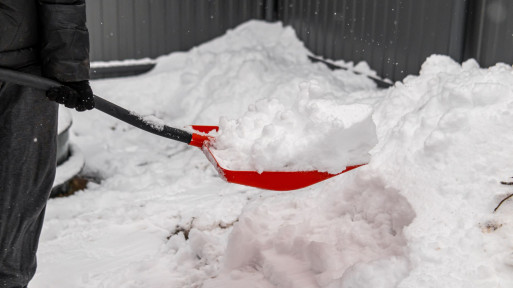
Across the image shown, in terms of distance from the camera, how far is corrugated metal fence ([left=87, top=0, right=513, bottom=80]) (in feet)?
17.3

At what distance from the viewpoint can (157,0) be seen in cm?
750

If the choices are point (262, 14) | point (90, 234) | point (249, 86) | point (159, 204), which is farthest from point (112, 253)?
point (262, 14)

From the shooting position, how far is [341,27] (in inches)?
269

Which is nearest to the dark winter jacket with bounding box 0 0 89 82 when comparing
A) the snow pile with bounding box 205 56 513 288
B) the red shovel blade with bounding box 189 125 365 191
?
the red shovel blade with bounding box 189 125 365 191

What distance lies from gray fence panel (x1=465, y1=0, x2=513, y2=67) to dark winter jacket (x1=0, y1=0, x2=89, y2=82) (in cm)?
310

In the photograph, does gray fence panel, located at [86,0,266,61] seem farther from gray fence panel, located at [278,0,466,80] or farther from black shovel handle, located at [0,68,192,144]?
black shovel handle, located at [0,68,192,144]

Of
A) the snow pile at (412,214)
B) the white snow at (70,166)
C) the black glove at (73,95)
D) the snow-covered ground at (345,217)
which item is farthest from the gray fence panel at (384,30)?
the black glove at (73,95)

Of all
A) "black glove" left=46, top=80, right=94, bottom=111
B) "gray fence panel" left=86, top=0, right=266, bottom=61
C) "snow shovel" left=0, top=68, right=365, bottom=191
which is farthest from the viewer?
"gray fence panel" left=86, top=0, right=266, bottom=61

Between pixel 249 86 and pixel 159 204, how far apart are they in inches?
88.9

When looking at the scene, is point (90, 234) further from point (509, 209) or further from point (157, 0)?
point (157, 0)

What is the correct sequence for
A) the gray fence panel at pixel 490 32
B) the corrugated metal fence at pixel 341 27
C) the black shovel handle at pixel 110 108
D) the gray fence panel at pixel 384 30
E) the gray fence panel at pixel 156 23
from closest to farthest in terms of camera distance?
the black shovel handle at pixel 110 108
the gray fence panel at pixel 490 32
the corrugated metal fence at pixel 341 27
the gray fence panel at pixel 384 30
the gray fence panel at pixel 156 23

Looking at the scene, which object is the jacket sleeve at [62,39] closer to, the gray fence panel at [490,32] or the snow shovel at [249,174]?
the snow shovel at [249,174]

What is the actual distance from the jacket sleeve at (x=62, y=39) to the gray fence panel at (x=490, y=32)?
3097 mm

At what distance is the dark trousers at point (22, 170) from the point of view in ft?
9.78
